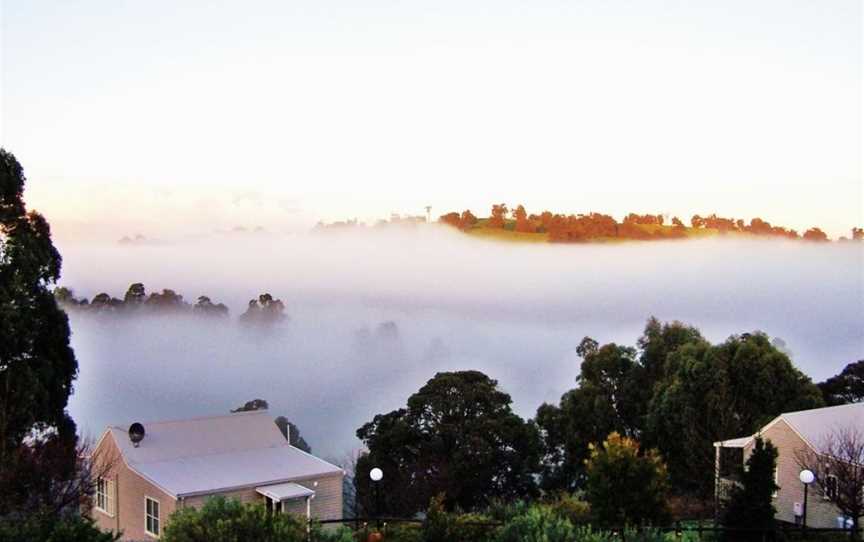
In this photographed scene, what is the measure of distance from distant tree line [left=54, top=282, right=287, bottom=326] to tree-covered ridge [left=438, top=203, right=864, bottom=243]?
10.9 metres

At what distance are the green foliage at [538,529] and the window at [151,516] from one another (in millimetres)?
10379

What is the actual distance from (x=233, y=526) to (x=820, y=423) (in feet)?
52.1

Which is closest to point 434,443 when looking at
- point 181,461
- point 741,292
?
point 181,461

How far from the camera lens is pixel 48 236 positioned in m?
18.6

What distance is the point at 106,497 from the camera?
A: 19.8m

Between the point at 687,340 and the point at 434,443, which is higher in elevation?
the point at 687,340

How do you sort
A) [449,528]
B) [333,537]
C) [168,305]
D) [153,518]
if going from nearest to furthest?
[333,537] → [449,528] → [153,518] → [168,305]

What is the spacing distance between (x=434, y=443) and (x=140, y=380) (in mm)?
22204

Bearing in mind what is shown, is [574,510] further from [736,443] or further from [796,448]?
[736,443]

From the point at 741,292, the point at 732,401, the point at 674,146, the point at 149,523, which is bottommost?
the point at 149,523

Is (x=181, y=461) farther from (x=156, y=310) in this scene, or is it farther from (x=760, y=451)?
(x=156, y=310)

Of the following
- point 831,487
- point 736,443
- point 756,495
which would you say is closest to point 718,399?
point 736,443

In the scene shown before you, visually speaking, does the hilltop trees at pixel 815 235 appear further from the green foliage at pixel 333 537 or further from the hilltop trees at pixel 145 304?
the green foliage at pixel 333 537

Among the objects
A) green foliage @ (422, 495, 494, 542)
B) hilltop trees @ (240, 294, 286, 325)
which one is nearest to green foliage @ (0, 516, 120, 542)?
green foliage @ (422, 495, 494, 542)
